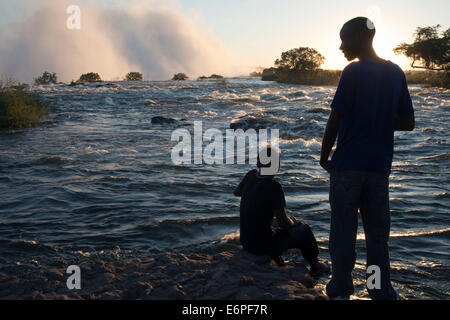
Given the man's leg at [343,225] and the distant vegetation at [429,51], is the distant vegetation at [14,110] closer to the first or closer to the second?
the man's leg at [343,225]

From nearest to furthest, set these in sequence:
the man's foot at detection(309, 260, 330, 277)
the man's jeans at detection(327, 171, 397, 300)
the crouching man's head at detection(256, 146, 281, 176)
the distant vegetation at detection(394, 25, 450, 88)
A: the man's jeans at detection(327, 171, 397, 300) → the crouching man's head at detection(256, 146, 281, 176) → the man's foot at detection(309, 260, 330, 277) → the distant vegetation at detection(394, 25, 450, 88)

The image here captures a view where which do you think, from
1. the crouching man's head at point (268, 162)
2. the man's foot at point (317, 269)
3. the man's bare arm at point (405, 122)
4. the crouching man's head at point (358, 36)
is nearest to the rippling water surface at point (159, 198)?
the man's foot at point (317, 269)

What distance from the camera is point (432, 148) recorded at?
439 inches

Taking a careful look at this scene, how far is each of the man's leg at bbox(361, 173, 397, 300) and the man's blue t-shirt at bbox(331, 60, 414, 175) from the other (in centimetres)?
12

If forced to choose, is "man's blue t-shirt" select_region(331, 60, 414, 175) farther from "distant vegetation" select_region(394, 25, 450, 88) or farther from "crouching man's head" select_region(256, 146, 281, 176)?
"distant vegetation" select_region(394, 25, 450, 88)

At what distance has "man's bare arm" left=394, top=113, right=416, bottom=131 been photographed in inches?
125

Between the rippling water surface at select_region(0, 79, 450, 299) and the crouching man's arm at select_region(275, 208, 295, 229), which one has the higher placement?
the crouching man's arm at select_region(275, 208, 295, 229)

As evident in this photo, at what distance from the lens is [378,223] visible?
3164mm

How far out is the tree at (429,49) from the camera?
140 feet

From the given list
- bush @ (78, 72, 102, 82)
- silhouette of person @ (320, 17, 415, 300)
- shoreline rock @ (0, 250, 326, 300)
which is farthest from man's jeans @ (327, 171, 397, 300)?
bush @ (78, 72, 102, 82)

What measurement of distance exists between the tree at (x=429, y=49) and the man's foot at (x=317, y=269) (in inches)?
1715

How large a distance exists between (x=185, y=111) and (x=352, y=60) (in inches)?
745

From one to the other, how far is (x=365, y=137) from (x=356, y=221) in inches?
24.6
